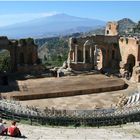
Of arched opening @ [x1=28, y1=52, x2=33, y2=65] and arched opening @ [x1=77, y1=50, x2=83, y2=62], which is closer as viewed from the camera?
arched opening @ [x1=28, y1=52, x2=33, y2=65]

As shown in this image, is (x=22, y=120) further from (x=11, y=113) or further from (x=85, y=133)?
(x=85, y=133)

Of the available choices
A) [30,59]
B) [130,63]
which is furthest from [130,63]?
[30,59]

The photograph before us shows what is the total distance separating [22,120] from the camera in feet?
93.0

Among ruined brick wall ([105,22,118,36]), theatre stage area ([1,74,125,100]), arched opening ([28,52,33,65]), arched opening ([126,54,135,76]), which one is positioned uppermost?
ruined brick wall ([105,22,118,36])

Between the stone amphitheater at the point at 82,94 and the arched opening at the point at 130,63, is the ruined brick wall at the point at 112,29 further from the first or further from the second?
the arched opening at the point at 130,63

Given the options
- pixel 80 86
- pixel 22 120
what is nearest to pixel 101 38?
pixel 80 86

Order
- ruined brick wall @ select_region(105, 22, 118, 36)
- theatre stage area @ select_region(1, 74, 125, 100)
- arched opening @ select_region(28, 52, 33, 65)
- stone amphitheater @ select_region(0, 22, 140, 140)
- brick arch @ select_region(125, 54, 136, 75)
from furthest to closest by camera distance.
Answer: ruined brick wall @ select_region(105, 22, 118, 36) < brick arch @ select_region(125, 54, 136, 75) < arched opening @ select_region(28, 52, 33, 65) < theatre stage area @ select_region(1, 74, 125, 100) < stone amphitheater @ select_region(0, 22, 140, 140)

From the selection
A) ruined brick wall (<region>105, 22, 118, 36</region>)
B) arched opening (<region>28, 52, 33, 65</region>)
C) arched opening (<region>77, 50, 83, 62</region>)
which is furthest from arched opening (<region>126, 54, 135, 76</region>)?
arched opening (<region>28, 52, 33, 65</region>)

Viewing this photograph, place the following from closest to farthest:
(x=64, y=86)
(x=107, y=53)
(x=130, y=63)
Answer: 1. (x=64, y=86)
2. (x=130, y=63)
3. (x=107, y=53)

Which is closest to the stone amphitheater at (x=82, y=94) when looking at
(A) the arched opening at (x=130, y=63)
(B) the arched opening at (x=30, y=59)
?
(A) the arched opening at (x=130, y=63)

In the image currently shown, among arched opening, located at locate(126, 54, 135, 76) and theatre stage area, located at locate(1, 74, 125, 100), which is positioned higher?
arched opening, located at locate(126, 54, 135, 76)

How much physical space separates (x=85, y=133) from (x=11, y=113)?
21.4 feet

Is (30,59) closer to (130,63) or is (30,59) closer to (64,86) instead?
(64,86)

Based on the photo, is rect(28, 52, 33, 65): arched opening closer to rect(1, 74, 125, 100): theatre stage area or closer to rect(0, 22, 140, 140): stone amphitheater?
rect(0, 22, 140, 140): stone amphitheater
